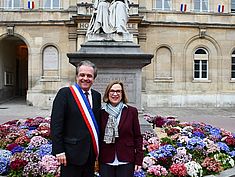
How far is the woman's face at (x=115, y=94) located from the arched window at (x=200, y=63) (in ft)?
82.9

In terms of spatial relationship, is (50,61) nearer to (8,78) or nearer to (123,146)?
(8,78)

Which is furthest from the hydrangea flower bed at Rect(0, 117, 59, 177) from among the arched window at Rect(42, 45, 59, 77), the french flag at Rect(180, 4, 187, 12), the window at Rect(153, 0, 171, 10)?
the french flag at Rect(180, 4, 187, 12)

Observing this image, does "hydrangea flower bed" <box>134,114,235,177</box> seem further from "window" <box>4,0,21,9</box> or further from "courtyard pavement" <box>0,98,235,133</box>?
"window" <box>4,0,21,9</box>

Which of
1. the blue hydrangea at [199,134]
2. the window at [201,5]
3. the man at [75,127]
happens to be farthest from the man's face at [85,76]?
the window at [201,5]

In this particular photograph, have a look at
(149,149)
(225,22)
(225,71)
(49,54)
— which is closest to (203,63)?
(225,71)

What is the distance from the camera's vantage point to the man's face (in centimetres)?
416

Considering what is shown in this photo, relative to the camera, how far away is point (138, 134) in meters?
4.49

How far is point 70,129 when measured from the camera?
13.4 feet

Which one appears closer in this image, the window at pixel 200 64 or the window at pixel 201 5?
the window at pixel 200 64

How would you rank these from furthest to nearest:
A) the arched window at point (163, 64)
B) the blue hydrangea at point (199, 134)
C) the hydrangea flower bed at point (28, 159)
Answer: the arched window at point (163, 64)
the blue hydrangea at point (199, 134)
the hydrangea flower bed at point (28, 159)

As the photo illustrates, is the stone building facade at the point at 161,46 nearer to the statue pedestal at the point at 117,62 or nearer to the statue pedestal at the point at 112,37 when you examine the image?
the statue pedestal at the point at 112,37

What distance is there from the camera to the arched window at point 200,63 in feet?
94.8

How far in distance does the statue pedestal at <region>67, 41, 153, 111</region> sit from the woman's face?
442cm

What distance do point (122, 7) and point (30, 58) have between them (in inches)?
782
